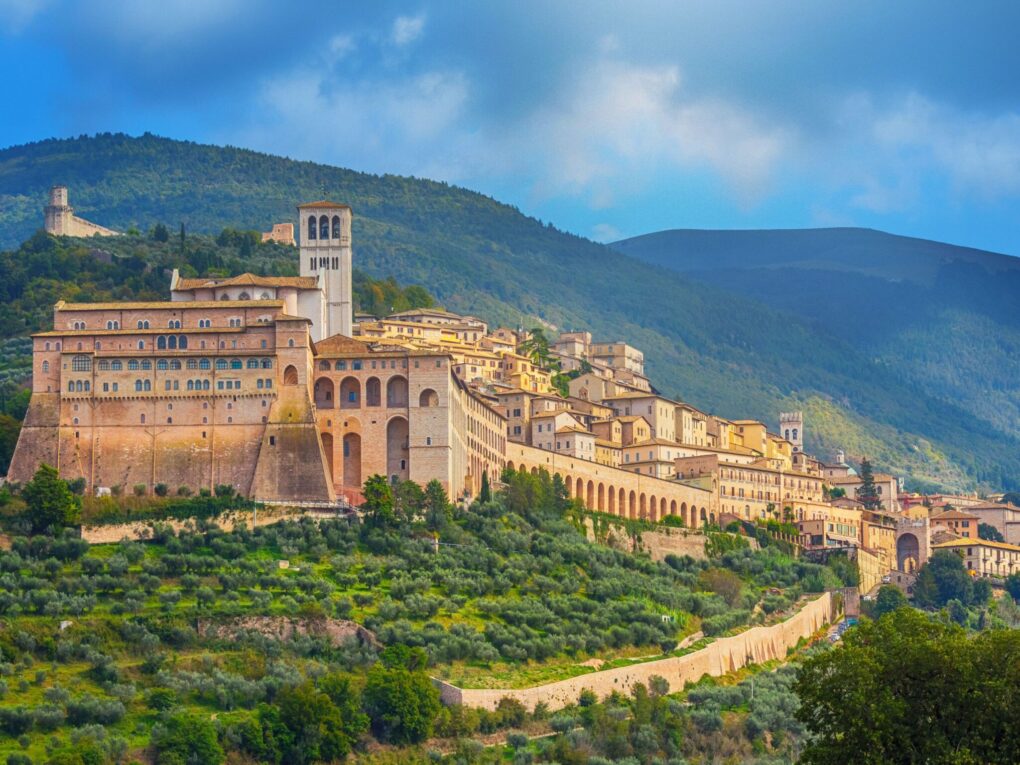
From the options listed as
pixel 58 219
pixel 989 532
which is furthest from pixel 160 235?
pixel 989 532

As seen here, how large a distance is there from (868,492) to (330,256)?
37.2 metres

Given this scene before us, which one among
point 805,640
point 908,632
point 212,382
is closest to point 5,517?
point 212,382

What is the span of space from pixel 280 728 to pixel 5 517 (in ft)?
59.8

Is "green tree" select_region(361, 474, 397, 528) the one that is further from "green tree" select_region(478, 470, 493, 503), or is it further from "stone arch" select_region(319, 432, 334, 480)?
"green tree" select_region(478, 470, 493, 503)

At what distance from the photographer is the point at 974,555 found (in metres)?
118

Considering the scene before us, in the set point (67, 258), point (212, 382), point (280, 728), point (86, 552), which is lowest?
point (280, 728)

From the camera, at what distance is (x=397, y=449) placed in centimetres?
9081

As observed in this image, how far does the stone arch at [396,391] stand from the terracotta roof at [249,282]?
342 inches

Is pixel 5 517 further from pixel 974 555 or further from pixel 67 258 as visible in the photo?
pixel 974 555

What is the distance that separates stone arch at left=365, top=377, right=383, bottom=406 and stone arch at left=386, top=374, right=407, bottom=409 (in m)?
0.32

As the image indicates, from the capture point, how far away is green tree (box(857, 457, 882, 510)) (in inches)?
4958

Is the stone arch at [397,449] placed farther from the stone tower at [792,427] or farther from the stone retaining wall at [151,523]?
the stone tower at [792,427]

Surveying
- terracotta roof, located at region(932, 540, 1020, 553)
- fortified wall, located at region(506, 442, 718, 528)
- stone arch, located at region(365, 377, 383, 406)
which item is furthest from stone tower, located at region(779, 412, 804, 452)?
stone arch, located at region(365, 377, 383, 406)

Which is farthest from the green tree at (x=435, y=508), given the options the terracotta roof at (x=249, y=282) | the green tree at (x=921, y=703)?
the green tree at (x=921, y=703)
